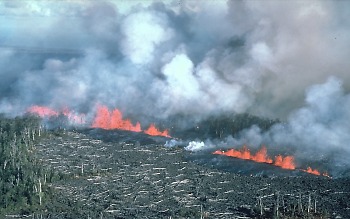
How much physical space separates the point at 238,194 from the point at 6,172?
39847 millimetres

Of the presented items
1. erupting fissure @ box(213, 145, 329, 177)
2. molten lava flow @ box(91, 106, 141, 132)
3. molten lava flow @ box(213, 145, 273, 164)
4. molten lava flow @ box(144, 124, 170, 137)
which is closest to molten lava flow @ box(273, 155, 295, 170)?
erupting fissure @ box(213, 145, 329, 177)

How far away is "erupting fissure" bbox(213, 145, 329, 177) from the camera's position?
11112 centimetres

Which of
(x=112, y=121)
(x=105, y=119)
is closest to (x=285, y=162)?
(x=112, y=121)

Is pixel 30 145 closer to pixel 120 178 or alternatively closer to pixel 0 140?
pixel 0 140

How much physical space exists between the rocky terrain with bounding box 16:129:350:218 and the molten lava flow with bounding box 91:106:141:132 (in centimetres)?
2889

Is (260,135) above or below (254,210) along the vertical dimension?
above

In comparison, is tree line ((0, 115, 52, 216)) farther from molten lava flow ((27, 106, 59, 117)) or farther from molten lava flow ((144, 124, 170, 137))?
molten lava flow ((144, 124, 170, 137))

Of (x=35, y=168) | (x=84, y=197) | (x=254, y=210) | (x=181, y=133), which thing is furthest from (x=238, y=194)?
(x=181, y=133)

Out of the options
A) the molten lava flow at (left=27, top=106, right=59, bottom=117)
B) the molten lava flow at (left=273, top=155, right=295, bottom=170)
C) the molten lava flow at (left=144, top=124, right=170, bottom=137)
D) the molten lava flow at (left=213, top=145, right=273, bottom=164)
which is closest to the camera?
the molten lava flow at (left=273, top=155, right=295, bottom=170)

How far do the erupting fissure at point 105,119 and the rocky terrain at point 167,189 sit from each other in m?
26.7

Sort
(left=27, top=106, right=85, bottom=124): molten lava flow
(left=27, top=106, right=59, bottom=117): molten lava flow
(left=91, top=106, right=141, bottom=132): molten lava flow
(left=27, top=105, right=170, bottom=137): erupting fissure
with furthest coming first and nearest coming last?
1. (left=27, top=106, right=59, bottom=117): molten lava flow
2. (left=27, top=106, right=85, bottom=124): molten lava flow
3. (left=91, top=106, right=141, bottom=132): molten lava flow
4. (left=27, top=105, right=170, bottom=137): erupting fissure

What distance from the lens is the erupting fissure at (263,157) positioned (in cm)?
11112

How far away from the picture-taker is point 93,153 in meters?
118

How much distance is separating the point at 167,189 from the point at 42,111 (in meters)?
84.9
